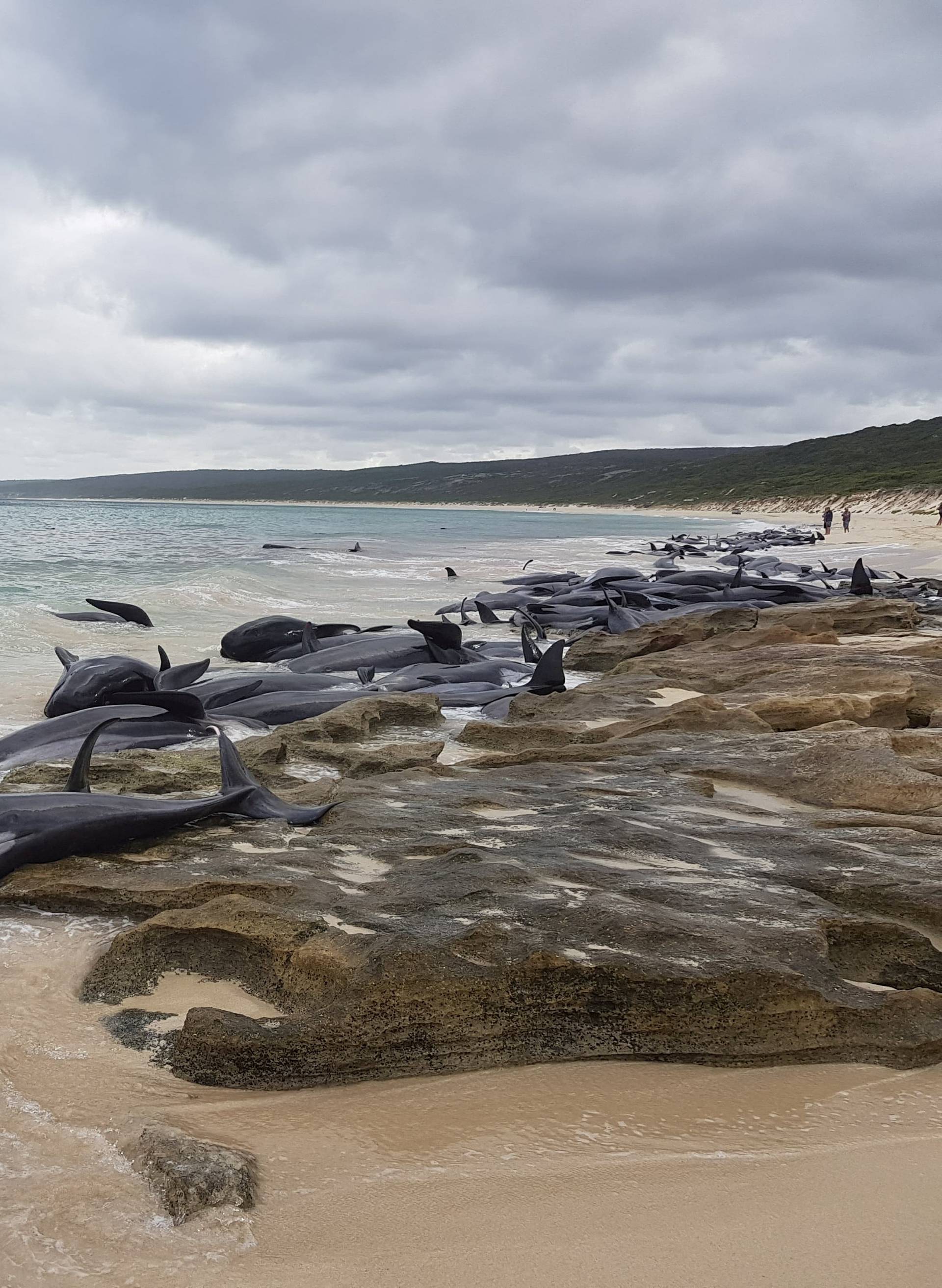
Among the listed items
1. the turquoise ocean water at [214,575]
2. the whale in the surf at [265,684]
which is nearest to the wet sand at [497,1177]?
the whale in the surf at [265,684]

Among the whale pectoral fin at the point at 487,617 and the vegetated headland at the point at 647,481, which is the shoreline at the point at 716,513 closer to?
the vegetated headland at the point at 647,481

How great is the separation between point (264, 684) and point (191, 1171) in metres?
5.63

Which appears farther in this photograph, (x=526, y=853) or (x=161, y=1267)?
(x=526, y=853)

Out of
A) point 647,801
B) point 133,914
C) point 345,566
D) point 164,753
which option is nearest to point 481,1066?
point 133,914

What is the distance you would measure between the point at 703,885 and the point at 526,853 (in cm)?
58

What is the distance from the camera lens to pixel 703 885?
2924 millimetres

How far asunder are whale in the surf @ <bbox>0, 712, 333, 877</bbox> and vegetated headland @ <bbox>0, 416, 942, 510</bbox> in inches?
2113

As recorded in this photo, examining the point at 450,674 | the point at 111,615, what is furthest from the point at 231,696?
the point at 111,615

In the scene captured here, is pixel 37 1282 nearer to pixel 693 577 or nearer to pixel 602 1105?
pixel 602 1105

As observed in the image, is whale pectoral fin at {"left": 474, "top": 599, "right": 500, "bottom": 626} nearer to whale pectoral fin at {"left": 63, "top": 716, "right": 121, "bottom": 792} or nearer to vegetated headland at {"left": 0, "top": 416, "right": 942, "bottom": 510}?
whale pectoral fin at {"left": 63, "top": 716, "right": 121, "bottom": 792}

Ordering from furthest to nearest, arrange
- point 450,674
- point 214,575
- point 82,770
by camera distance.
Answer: point 214,575
point 450,674
point 82,770

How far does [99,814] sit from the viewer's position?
3432 mm

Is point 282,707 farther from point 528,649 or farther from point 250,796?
point 250,796

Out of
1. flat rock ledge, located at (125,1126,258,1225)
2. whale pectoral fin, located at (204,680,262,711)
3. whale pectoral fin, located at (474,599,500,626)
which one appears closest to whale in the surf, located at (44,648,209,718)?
whale pectoral fin, located at (204,680,262,711)
